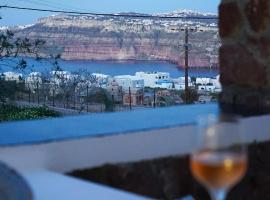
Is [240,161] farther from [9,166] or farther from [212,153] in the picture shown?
[9,166]

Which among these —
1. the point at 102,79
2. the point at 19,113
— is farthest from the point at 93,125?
the point at 102,79

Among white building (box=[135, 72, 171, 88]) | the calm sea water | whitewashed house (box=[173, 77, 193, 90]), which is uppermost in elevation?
the calm sea water

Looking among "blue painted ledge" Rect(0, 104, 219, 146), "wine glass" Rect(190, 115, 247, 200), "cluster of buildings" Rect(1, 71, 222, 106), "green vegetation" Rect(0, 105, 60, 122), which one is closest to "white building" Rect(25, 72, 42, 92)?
"cluster of buildings" Rect(1, 71, 222, 106)

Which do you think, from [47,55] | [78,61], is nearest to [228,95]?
[47,55]

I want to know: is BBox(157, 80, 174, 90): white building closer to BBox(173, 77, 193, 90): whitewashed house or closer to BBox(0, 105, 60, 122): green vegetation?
BBox(173, 77, 193, 90): whitewashed house

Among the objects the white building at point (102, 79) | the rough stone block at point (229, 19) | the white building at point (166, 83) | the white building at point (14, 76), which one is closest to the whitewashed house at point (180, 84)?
the white building at point (166, 83)

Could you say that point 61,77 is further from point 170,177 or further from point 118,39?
point 170,177
